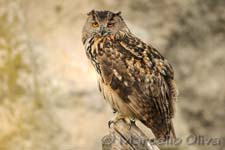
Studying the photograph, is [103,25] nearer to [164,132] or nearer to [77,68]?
[164,132]

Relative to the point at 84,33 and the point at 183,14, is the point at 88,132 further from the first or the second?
the point at 84,33

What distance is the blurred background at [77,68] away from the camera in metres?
12.7

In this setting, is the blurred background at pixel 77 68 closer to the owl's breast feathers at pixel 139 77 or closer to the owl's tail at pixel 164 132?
the owl's breast feathers at pixel 139 77

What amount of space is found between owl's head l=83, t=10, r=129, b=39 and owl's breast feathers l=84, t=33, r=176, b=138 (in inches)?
2.7

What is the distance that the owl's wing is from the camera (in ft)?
28.1

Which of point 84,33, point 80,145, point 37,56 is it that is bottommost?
point 84,33

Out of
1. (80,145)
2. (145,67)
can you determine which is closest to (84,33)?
(145,67)

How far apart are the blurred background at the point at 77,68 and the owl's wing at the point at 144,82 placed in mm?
3355

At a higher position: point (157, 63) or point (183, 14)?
point (183, 14)

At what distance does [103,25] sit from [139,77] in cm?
61

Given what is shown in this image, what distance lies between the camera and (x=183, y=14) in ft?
43.7

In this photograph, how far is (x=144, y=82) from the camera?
8578 mm

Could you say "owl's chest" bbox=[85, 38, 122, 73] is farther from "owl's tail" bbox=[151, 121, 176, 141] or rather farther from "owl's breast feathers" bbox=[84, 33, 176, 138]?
"owl's tail" bbox=[151, 121, 176, 141]

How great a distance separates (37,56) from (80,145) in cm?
98
